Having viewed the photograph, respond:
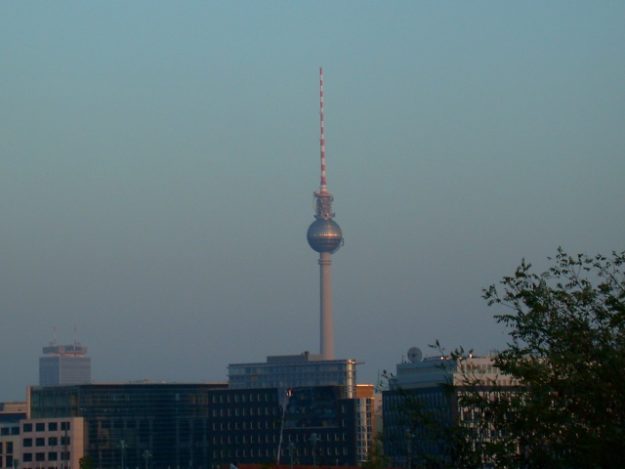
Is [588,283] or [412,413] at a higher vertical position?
[588,283]

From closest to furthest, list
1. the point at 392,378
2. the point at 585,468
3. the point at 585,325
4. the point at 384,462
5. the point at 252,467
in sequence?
the point at 585,468, the point at 585,325, the point at 392,378, the point at 384,462, the point at 252,467

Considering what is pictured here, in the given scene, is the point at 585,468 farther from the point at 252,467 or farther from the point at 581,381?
the point at 252,467

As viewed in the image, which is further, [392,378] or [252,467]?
[252,467]

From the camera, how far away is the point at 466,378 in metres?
35.2

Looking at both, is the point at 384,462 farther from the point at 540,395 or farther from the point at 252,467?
the point at 540,395

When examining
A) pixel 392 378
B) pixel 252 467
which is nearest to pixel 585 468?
pixel 392 378

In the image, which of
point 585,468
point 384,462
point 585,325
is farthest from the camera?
point 384,462

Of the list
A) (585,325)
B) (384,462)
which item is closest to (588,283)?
(585,325)

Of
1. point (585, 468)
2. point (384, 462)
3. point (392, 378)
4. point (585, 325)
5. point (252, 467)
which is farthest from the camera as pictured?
point (252, 467)

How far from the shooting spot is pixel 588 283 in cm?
3422

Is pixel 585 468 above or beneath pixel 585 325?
beneath

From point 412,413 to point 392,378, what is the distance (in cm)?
511

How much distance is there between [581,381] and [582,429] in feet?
3.12

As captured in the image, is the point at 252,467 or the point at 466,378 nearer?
the point at 466,378
